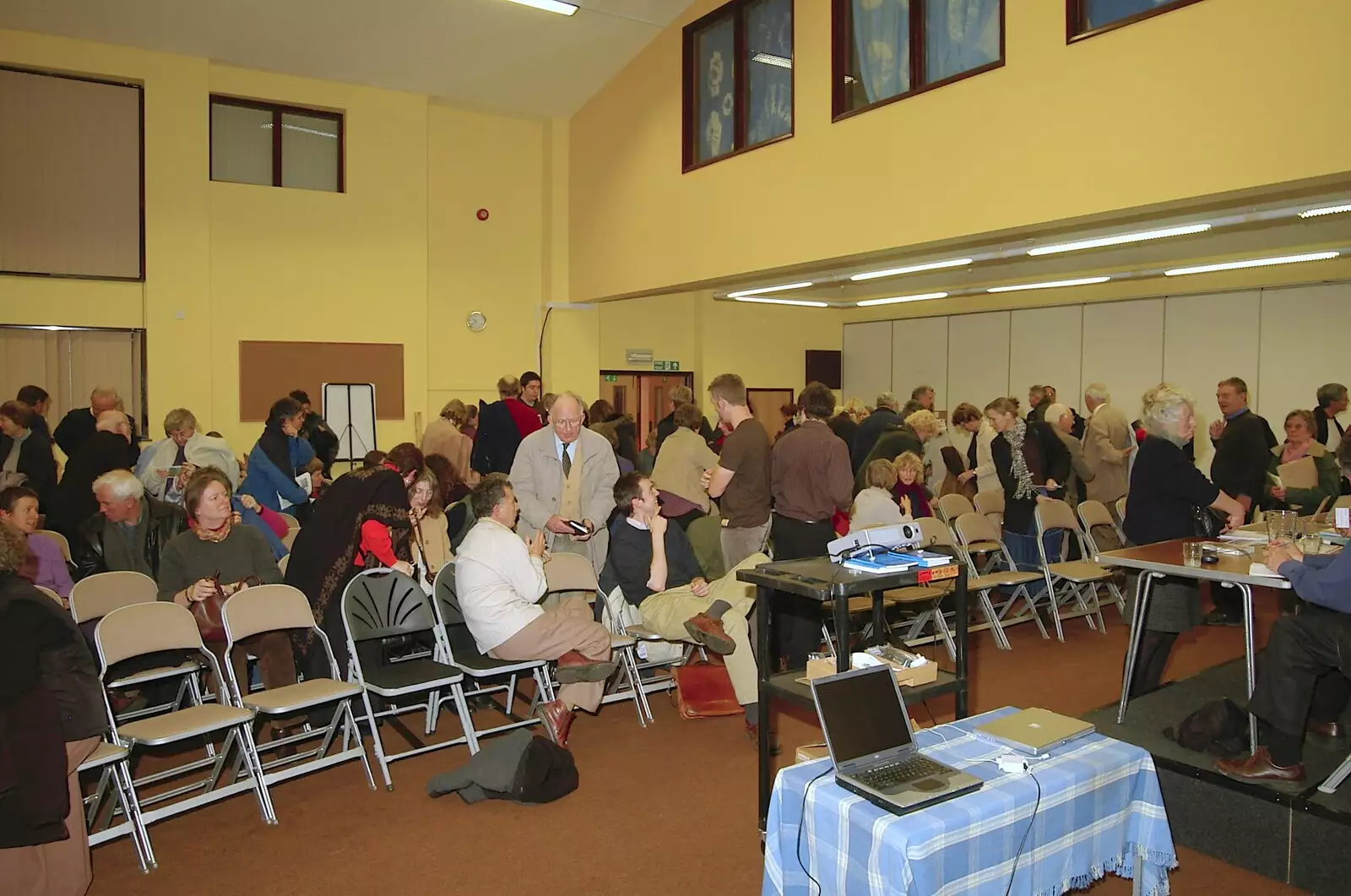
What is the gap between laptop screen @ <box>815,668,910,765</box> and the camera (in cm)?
253

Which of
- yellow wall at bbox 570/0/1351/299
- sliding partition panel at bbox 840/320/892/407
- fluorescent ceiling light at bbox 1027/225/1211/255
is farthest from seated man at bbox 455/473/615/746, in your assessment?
sliding partition panel at bbox 840/320/892/407

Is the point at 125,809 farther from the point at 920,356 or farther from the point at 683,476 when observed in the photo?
the point at 920,356

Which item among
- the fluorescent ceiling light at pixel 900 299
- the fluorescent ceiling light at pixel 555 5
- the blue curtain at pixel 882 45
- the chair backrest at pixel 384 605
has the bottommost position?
the chair backrest at pixel 384 605

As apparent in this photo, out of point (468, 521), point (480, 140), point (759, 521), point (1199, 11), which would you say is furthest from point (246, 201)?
point (1199, 11)

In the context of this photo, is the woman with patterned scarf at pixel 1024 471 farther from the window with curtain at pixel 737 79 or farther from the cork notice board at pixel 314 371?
the cork notice board at pixel 314 371

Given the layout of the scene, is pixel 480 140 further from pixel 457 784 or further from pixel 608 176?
pixel 457 784

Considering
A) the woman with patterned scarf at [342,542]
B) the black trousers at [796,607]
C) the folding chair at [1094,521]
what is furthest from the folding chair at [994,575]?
the woman with patterned scarf at [342,542]

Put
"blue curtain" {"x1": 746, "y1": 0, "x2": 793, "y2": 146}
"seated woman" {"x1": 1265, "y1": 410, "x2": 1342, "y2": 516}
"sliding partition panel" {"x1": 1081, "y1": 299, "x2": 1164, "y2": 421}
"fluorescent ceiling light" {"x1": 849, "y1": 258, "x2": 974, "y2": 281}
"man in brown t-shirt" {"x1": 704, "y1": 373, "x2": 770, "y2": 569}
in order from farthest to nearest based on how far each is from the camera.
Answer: "sliding partition panel" {"x1": 1081, "y1": 299, "x2": 1164, "y2": 421} → "blue curtain" {"x1": 746, "y1": 0, "x2": 793, "y2": 146} → "fluorescent ceiling light" {"x1": 849, "y1": 258, "x2": 974, "y2": 281} → "seated woman" {"x1": 1265, "y1": 410, "x2": 1342, "y2": 516} → "man in brown t-shirt" {"x1": 704, "y1": 373, "x2": 770, "y2": 569}

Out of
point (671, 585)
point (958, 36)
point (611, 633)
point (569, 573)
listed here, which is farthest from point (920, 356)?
point (611, 633)

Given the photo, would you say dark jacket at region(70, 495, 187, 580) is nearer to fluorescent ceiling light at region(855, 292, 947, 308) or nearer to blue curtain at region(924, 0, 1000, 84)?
blue curtain at region(924, 0, 1000, 84)

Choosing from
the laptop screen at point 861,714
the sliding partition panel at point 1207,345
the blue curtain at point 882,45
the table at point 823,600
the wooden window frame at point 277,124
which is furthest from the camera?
the wooden window frame at point 277,124

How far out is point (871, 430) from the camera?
799cm

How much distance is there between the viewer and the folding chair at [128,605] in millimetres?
4270

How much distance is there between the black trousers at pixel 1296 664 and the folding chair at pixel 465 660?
2924 mm
